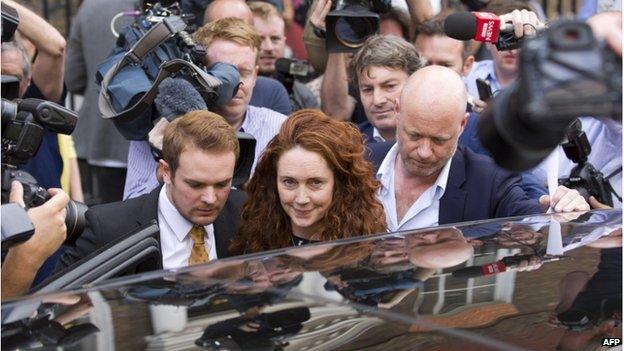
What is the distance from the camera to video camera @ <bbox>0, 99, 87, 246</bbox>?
11.2 ft

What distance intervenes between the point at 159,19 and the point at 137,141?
0.50m

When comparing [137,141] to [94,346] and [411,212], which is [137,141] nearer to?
[411,212]

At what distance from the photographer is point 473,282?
2.62 metres

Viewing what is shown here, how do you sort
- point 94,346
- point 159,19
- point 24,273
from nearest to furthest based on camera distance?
point 94,346 → point 24,273 → point 159,19

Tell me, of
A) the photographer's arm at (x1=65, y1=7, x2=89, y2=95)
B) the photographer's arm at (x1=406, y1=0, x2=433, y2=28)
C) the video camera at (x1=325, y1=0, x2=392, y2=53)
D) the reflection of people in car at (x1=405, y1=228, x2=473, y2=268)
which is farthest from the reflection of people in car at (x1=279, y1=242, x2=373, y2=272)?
the photographer's arm at (x1=65, y1=7, x2=89, y2=95)

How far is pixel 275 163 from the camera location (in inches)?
170

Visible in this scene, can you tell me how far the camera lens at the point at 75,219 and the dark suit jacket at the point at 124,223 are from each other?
0.21 m

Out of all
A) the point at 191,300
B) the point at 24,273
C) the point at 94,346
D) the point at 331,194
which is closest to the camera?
the point at 94,346

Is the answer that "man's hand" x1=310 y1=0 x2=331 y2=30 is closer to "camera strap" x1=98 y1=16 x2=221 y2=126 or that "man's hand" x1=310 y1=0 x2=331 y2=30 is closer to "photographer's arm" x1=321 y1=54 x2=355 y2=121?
"photographer's arm" x1=321 y1=54 x2=355 y2=121

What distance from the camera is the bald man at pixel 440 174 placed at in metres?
4.46

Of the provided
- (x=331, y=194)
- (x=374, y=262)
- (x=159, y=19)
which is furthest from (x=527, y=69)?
(x=159, y=19)

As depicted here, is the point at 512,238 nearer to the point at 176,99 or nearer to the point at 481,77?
the point at 176,99

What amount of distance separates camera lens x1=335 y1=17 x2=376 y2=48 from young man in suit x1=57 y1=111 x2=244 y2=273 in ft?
4.51

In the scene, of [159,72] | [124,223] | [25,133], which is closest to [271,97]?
[159,72]
